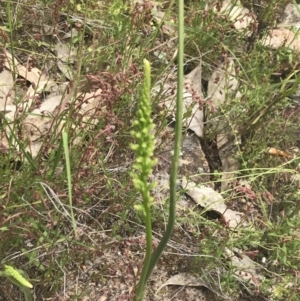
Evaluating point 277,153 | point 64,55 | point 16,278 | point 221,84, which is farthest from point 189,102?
point 16,278

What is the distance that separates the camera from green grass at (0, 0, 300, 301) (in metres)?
1.65

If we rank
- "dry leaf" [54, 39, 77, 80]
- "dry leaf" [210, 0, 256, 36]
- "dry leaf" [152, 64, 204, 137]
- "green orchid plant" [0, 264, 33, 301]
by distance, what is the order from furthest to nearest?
"dry leaf" [210, 0, 256, 36], "dry leaf" [54, 39, 77, 80], "dry leaf" [152, 64, 204, 137], "green orchid plant" [0, 264, 33, 301]

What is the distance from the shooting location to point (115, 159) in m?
2.03

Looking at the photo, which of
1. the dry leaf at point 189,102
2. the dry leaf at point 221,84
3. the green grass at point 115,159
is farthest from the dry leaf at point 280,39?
the dry leaf at point 189,102

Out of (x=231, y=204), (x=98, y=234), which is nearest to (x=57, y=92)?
(x=98, y=234)

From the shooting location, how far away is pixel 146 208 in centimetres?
84

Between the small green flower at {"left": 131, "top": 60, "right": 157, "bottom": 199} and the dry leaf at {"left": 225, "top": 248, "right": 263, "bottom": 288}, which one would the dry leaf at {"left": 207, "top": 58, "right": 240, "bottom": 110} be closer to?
the dry leaf at {"left": 225, "top": 248, "right": 263, "bottom": 288}

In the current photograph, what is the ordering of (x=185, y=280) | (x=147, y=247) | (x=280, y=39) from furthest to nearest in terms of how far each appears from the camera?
1. (x=280, y=39)
2. (x=185, y=280)
3. (x=147, y=247)

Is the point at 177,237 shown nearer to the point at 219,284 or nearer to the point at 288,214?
the point at 219,284

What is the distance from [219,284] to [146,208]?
1149 millimetres

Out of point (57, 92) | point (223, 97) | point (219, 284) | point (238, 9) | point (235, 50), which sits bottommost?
point (219, 284)

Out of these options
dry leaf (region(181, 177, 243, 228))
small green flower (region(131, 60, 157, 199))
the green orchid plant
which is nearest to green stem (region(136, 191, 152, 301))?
small green flower (region(131, 60, 157, 199))

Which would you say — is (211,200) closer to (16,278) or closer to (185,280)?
(185,280)

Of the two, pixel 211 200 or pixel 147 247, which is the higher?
pixel 147 247
